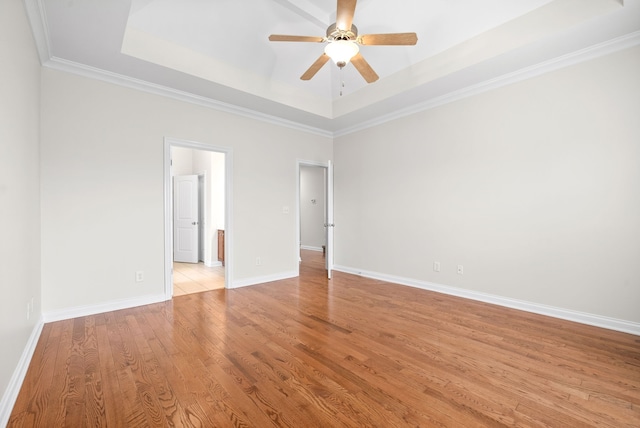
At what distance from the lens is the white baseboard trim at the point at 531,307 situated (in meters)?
2.81

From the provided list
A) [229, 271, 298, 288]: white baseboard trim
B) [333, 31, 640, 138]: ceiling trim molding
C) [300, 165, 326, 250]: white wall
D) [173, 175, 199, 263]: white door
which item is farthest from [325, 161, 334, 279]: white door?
[173, 175, 199, 263]: white door

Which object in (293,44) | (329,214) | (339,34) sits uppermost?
(293,44)

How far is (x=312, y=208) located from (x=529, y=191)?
5946 mm

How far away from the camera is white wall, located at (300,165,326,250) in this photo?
8.30 meters

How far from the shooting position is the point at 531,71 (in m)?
3.29

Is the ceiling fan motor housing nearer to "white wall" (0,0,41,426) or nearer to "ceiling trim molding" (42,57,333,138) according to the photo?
"white wall" (0,0,41,426)

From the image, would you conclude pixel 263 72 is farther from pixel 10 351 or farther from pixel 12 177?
pixel 10 351

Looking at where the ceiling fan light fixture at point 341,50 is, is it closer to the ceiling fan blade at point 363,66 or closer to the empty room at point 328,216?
the empty room at point 328,216

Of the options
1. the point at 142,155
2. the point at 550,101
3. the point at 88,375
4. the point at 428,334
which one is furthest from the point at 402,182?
the point at 88,375

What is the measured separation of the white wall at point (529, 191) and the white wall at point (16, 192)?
4350mm

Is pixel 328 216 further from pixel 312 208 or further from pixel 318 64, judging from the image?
pixel 312 208

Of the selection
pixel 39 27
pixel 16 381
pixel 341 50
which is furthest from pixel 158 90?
pixel 16 381

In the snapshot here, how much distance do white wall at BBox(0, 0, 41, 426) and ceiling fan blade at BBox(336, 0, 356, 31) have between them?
84.8 inches

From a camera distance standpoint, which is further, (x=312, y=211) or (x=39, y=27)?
(x=312, y=211)
